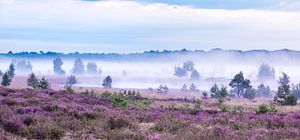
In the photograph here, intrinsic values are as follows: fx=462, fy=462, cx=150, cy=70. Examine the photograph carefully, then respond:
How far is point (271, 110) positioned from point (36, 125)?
18161 millimetres

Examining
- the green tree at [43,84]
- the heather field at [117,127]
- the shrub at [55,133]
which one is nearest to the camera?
the shrub at [55,133]

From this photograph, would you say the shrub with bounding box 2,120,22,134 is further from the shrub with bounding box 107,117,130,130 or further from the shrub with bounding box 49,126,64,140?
the shrub with bounding box 107,117,130,130

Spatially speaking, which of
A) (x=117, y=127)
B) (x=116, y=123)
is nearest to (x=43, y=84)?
(x=116, y=123)

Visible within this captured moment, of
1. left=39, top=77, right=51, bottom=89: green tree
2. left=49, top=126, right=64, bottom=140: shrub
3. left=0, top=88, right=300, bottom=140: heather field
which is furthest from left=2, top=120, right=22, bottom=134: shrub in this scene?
left=39, top=77, right=51, bottom=89: green tree

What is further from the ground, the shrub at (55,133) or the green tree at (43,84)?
the green tree at (43,84)

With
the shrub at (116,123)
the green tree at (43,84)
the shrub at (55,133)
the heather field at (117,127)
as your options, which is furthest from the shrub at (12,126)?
the green tree at (43,84)

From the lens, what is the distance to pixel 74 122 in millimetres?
18422

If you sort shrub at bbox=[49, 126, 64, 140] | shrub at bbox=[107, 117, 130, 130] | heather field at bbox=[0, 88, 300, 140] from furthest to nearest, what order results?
1. shrub at bbox=[107, 117, 130, 130]
2. heather field at bbox=[0, 88, 300, 140]
3. shrub at bbox=[49, 126, 64, 140]

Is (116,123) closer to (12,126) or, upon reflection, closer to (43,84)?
(12,126)

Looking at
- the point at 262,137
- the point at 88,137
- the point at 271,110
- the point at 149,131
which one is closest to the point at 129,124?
the point at 149,131

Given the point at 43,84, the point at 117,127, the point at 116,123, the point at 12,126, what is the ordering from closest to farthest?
the point at 12,126, the point at 117,127, the point at 116,123, the point at 43,84

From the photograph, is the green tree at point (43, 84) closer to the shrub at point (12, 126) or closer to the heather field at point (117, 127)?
the heather field at point (117, 127)

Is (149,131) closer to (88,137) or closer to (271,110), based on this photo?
(88,137)

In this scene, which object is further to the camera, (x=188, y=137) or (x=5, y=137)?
(x=188, y=137)
